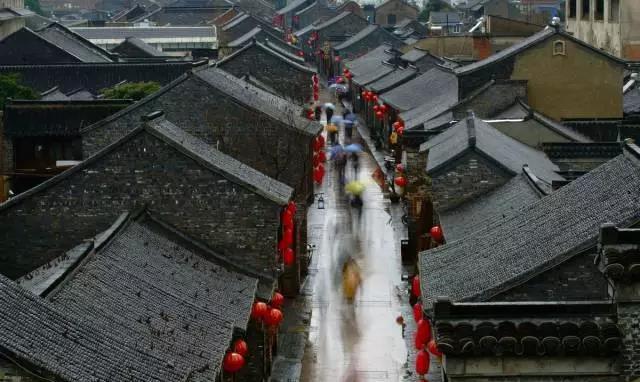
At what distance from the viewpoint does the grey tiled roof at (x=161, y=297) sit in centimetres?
2522

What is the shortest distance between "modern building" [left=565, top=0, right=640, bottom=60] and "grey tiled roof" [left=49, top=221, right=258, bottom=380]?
53766mm

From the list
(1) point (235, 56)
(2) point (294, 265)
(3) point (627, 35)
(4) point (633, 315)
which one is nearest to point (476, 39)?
(3) point (627, 35)

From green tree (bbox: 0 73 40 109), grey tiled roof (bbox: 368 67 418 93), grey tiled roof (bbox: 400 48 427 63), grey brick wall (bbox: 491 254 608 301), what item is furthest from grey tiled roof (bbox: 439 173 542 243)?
grey tiled roof (bbox: 400 48 427 63)

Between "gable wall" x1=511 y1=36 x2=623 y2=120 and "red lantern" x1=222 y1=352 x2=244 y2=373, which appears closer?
"red lantern" x1=222 y1=352 x2=244 y2=373

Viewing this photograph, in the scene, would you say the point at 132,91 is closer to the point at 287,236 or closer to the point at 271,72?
the point at 271,72

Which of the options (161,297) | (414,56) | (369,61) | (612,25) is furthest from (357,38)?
(161,297)

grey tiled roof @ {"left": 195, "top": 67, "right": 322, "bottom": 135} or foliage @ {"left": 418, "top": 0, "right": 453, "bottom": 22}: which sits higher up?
grey tiled roof @ {"left": 195, "top": 67, "right": 322, "bottom": 135}

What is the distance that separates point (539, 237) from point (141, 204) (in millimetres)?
11928

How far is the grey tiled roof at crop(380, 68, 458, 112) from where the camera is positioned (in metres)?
67.3

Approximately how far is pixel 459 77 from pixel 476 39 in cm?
3117

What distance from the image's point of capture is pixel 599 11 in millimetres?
89625

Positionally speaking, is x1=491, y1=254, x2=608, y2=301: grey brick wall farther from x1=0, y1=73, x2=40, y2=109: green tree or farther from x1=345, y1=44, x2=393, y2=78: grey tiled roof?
x1=345, y1=44, x2=393, y2=78: grey tiled roof

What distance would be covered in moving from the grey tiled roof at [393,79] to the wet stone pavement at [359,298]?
14373 mm

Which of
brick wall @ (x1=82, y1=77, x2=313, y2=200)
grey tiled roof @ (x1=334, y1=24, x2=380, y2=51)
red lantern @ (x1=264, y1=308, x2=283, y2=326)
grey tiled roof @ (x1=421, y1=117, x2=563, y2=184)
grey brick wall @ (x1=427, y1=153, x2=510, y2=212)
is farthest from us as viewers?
grey tiled roof @ (x1=334, y1=24, x2=380, y2=51)
